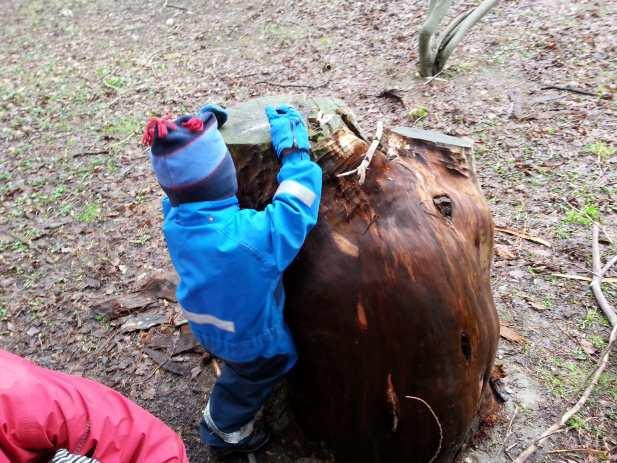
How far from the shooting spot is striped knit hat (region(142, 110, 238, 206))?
198cm

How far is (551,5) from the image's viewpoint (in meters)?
7.08

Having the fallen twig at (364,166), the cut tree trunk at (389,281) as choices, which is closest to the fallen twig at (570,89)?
the cut tree trunk at (389,281)

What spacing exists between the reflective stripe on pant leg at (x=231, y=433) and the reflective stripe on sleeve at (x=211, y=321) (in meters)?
0.76

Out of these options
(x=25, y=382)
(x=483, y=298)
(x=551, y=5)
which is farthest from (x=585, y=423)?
(x=551, y=5)

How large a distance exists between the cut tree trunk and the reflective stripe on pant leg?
19.4 inches

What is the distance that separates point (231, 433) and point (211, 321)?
2.98 ft

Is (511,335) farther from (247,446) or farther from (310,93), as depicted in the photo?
(310,93)

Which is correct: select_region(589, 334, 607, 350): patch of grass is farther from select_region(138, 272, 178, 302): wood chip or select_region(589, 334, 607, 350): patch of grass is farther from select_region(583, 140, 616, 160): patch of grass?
select_region(138, 272, 178, 302): wood chip

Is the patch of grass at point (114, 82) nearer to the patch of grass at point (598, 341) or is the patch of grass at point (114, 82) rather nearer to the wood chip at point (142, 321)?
the wood chip at point (142, 321)

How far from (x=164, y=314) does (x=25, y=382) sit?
2.13m

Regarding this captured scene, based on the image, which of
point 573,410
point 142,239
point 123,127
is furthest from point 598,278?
point 123,127

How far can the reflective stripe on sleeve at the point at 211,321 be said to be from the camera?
2.26 m

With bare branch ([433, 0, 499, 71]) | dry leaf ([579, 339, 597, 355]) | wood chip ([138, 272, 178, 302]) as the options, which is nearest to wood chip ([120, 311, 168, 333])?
wood chip ([138, 272, 178, 302])

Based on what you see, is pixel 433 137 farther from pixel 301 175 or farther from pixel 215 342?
pixel 215 342
